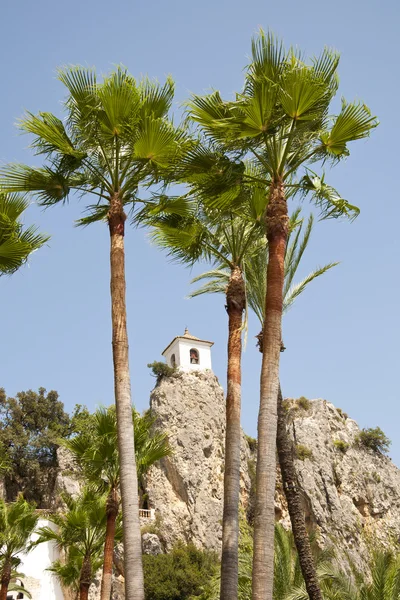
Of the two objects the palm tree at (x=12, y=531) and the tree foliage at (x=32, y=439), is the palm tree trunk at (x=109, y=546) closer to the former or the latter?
the palm tree at (x=12, y=531)

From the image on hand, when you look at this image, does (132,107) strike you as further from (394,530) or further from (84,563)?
(394,530)

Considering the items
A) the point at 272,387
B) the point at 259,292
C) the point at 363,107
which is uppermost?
the point at 363,107

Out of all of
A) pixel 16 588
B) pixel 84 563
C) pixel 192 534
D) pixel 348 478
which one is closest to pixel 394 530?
pixel 348 478

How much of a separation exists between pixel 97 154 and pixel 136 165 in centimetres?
76

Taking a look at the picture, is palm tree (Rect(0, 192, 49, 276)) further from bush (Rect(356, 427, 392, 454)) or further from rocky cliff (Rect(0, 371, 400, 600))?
bush (Rect(356, 427, 392, 454))

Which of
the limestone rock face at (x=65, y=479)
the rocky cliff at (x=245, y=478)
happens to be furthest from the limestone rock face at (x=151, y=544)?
the limestone rock face at (x=65, y=479)

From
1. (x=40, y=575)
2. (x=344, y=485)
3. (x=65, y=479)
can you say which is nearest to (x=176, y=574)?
(x=40, y=575)

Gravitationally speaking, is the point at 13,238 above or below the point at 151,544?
above

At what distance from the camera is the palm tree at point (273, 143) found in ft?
29.0

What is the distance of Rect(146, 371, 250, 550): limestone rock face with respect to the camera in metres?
44.1

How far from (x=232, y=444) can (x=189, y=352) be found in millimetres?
46399

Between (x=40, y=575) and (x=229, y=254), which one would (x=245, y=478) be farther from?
(x=229, y=254)

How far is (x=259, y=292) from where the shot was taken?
14.0 meters

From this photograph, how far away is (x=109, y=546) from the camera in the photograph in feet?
53.1
